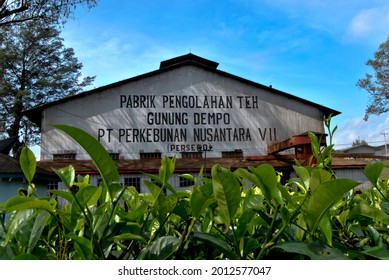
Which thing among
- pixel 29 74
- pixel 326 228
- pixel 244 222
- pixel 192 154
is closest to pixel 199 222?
pixel 244 222

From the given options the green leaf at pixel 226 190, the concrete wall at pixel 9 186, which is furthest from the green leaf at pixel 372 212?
the concrete wall at pixel 9 186

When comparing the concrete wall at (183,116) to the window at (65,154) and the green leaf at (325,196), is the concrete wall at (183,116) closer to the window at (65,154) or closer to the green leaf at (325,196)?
the window at (65,154)

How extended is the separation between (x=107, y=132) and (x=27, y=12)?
5.34 meters

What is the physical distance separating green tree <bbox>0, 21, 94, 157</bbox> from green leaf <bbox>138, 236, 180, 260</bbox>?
22002mm

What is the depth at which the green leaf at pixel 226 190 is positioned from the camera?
0.46 metres

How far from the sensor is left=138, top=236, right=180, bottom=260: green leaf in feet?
1.62

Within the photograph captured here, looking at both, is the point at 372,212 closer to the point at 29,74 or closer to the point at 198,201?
the point at 198,201

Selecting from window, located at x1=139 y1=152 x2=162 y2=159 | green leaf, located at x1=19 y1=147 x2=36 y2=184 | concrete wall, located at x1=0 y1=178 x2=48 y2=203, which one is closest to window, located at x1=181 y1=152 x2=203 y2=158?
window, located at x1=139 y1=152 x2=162 y2=159

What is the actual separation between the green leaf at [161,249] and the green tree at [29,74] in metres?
22.0

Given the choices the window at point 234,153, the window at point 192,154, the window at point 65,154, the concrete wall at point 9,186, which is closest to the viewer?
the concrete wall at point 9,186

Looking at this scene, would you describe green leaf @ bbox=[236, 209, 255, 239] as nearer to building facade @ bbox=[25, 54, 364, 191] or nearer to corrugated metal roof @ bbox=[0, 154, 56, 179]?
corrugated metal roof @ bbox=[0, 154, 56, 179]

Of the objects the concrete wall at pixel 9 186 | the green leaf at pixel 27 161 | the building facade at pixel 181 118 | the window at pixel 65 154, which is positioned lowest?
the concrete wall at pixel 9 186

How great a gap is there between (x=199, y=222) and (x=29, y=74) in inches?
A: 964
